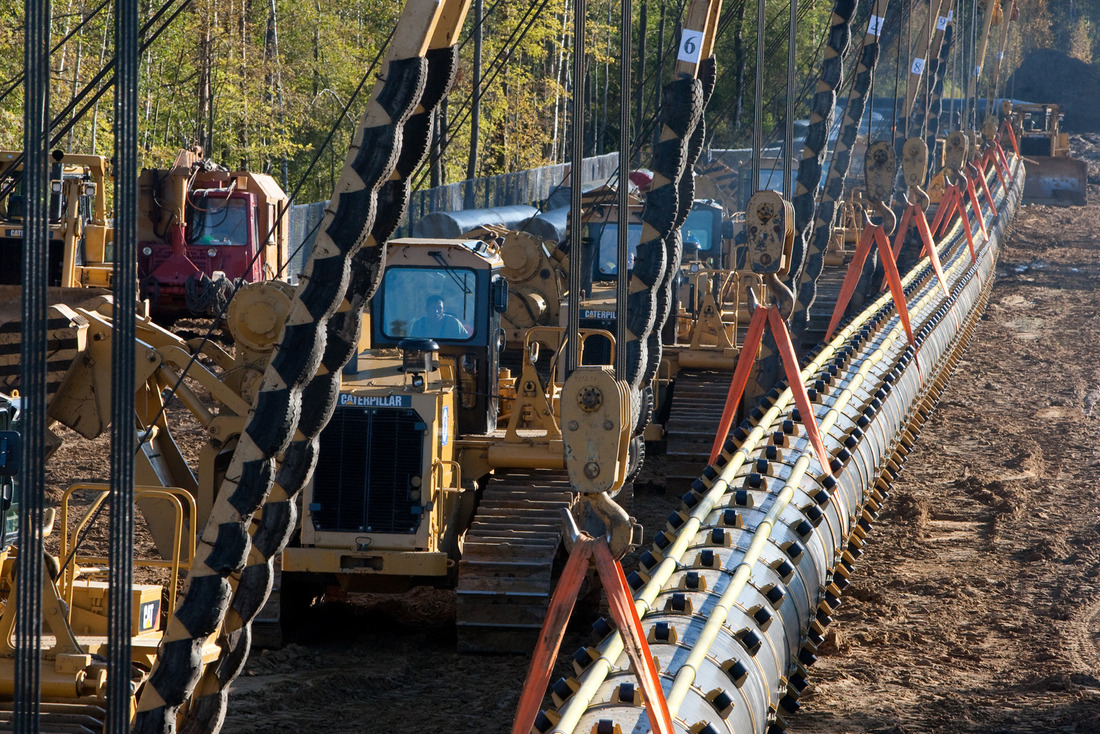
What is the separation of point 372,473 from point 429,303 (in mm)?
1858

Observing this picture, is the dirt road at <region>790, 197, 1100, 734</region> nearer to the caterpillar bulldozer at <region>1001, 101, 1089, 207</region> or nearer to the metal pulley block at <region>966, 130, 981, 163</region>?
the metal pulley block at <region>966, 130, 981, 163</region>

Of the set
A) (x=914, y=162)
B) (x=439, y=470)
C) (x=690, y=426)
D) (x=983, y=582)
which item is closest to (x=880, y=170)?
(x=914, y=162)

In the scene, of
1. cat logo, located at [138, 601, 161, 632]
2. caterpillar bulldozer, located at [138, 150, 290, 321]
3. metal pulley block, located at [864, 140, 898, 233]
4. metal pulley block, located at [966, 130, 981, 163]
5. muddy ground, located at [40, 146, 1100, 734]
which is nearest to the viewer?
cat logo, located at [138, 601, 161, 632]

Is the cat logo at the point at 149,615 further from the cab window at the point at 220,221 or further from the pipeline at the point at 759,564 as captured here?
the cab window at the point at 220,221

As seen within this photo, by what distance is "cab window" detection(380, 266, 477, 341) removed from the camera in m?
11.4

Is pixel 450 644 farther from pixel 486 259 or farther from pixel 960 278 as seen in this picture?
pixel 960 278

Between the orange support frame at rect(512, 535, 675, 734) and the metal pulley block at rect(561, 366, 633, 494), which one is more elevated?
the metal pulley block at rect(561, 366, 633, 494)

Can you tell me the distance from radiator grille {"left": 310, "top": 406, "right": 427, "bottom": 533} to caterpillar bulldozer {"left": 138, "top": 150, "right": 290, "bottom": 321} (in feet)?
45.7

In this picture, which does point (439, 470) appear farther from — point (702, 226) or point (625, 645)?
point (702, 226)

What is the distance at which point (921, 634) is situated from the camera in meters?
10.4

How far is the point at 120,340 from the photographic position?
5070mm

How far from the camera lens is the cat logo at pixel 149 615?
25.5 ft

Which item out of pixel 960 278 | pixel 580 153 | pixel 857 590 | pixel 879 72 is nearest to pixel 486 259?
pixel 857 590

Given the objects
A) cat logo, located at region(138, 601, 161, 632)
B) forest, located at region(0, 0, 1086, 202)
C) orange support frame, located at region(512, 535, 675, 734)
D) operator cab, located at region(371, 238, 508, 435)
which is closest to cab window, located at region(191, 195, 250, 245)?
forest, located at region(0, 0, 1086, 202)
